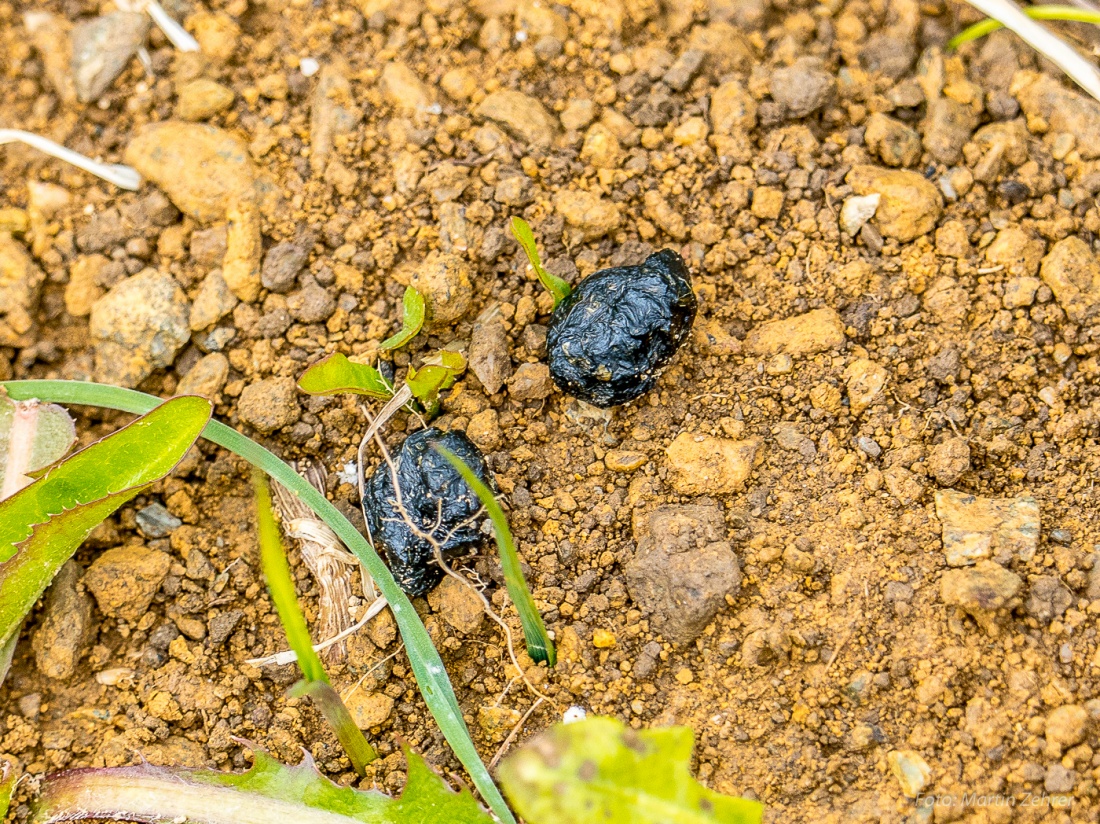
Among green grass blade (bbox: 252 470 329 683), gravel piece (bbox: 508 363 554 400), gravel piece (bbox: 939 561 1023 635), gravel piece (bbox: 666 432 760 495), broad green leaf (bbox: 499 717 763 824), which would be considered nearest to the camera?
green grass blade (bbox: 252 470 329 683)

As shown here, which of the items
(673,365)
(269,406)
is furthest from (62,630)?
(673,365)

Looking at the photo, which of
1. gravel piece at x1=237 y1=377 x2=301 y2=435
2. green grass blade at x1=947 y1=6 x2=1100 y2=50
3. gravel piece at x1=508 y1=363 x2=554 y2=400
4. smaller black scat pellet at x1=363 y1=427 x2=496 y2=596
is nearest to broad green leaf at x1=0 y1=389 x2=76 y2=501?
gravel piece at x1=237 y1=377 x2=301 y2=435

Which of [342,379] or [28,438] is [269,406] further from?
[28,438]

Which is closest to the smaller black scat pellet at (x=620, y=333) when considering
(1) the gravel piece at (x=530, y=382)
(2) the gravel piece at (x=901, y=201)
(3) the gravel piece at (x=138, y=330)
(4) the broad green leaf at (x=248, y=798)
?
(1) the gravel piece at (x=530, y=382)

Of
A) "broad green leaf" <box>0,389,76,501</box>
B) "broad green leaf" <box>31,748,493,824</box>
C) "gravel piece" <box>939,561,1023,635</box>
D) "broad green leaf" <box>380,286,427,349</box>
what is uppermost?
"broad green leaf" <box>380,286,427,349</box>

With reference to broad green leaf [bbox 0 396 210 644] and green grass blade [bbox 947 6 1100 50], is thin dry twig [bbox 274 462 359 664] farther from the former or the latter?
green grass blade [bbox 947 6 1100 50]

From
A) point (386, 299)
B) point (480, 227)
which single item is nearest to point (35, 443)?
point (386, 299)

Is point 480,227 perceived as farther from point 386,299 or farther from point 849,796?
point 849,796
